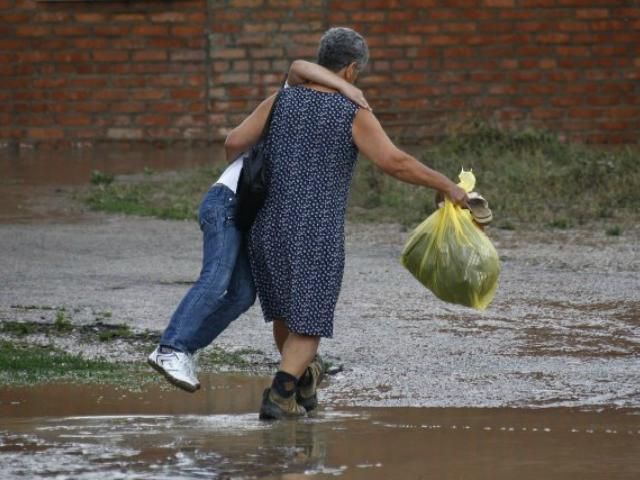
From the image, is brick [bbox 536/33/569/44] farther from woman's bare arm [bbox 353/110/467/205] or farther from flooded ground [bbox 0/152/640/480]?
woman's bare arm [bbox 353/110/467/205]

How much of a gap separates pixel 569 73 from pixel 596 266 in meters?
6.97

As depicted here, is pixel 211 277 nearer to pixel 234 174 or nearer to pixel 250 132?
pixel 234 174

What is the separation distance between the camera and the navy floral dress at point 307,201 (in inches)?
230

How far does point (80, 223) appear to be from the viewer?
1180 centimetres

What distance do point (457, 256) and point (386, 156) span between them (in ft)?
1.82

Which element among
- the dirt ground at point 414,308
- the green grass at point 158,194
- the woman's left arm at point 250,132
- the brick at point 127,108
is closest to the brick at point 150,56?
the brick at point 127,108

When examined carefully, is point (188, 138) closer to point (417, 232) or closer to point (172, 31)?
point (172, 31)

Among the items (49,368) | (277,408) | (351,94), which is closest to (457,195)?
(351,94)

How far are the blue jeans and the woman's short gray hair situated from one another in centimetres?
61

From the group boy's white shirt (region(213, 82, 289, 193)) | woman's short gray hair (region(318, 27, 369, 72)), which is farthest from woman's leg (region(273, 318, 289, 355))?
woman's short gray hair (region(318, 27, 369, 72))

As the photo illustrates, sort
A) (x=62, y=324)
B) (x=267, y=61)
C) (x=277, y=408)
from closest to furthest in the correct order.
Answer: (x=277, y=408), (x=62, y=324), (x=267, y=61)

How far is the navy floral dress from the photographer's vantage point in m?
5.84

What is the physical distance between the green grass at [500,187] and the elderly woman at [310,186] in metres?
5.64

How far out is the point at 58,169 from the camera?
1513 cm
